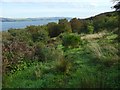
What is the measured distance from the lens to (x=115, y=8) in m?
9.54

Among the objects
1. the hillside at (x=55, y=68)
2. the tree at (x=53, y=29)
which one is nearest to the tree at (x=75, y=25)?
Result: the tree at (x=53, y=29)

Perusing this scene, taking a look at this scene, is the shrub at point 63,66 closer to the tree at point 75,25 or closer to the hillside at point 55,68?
the hillside at point 55,68

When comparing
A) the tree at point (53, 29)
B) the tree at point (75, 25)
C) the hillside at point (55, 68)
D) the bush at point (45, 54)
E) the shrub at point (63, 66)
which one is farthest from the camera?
the tree at point (75, 25)

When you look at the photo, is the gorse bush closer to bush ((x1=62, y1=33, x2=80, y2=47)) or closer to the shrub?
the shrub

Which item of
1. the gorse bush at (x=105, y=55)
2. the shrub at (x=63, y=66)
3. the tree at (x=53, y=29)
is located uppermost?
the tree at (x=53, y=29)

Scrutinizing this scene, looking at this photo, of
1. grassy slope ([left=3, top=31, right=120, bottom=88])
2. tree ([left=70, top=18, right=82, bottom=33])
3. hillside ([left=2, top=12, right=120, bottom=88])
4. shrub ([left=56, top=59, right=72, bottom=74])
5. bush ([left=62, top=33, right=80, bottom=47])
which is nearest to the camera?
grassy slope ([left=3, top=31, right=120, bottom=88])

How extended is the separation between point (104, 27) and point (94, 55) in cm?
1488

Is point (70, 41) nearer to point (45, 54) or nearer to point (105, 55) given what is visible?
point (45, 54)

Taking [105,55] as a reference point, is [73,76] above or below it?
below

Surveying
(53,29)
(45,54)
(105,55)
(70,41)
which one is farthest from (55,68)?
(53,29)

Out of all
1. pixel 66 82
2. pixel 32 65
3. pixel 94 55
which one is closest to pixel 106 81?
pixel 66 82

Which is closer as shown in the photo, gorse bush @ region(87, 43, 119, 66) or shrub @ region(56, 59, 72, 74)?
shrub @ region(56, 59, 72, 74)

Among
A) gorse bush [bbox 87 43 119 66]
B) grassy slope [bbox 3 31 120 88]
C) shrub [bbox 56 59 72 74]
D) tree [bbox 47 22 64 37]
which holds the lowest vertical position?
grassy slope [bbox 3 31 120 88]

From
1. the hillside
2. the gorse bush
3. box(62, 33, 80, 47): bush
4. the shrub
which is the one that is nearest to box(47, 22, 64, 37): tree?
box(62, 33, 80, 47): bush
